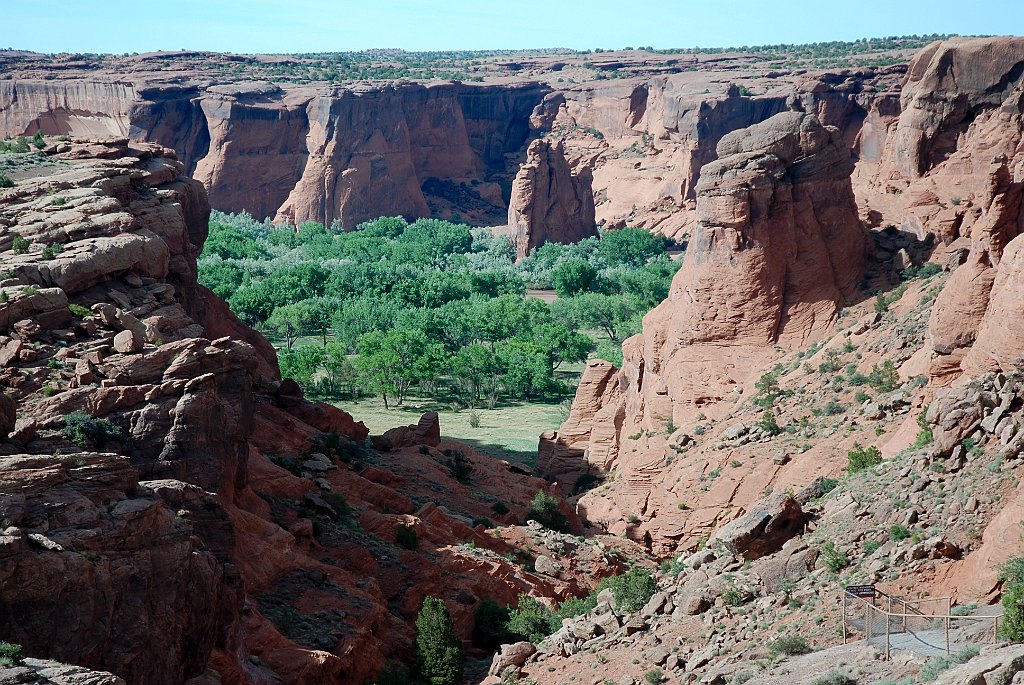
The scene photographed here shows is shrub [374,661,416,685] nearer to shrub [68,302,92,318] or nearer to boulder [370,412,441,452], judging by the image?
shrub [68,302,92,318]

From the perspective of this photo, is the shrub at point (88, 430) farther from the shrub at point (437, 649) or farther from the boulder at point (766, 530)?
the boulder at point (766, 530)

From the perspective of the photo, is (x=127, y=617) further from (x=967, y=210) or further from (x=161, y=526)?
(x=967, y=210)

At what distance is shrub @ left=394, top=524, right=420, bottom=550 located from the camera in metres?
43.7

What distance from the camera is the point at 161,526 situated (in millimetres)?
30281

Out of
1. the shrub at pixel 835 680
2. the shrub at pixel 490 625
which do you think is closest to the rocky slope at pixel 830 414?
the shrub at pixel 835 680

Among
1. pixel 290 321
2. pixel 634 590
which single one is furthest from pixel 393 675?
pixel 290 321

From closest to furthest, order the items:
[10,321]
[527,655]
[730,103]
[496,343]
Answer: [527,655] < [10,321] < [496,343] < [730,103]

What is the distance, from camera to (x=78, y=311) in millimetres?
41844

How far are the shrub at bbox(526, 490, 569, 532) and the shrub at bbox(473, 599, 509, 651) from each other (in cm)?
870

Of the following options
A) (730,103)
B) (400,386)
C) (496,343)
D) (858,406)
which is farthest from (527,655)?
(730,103)

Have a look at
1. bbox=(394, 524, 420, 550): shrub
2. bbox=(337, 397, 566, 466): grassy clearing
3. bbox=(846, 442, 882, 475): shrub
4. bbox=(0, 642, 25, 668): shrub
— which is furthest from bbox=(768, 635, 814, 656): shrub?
bbox=(337, 397, 566, 466): grassy clearing

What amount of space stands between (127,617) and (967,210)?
34.2 m

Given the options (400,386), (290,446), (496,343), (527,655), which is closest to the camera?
(527,655)

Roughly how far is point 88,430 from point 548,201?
316ft
